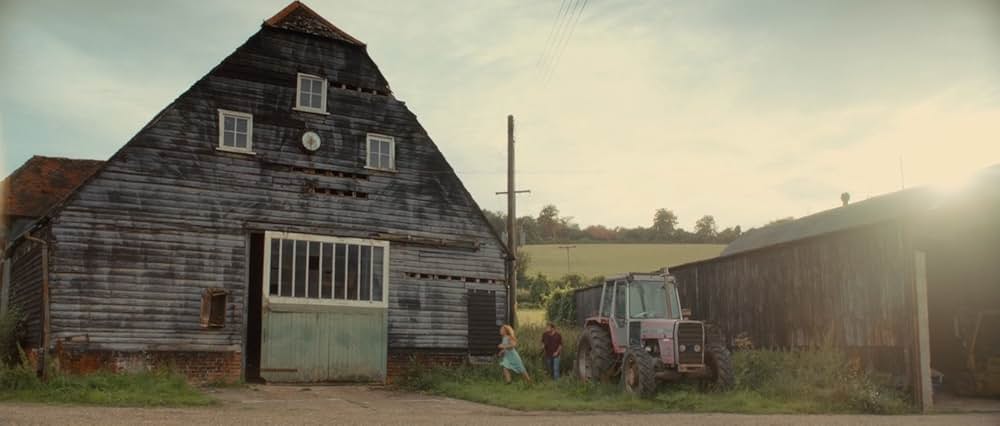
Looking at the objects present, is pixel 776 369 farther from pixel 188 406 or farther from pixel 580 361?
pixel 188 406

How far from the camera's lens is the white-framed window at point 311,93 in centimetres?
1962

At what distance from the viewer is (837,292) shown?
57.6 ft

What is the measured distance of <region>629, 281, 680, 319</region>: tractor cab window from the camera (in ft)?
55.5

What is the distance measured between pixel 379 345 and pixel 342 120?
5.13 meters

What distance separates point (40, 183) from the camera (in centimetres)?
2383

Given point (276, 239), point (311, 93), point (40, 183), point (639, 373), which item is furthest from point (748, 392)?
point (40, 183)

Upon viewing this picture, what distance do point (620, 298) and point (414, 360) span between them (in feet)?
16.8

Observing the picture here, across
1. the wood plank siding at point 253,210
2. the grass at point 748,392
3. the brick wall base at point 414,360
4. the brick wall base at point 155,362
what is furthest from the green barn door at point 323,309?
the grass at point 748,392

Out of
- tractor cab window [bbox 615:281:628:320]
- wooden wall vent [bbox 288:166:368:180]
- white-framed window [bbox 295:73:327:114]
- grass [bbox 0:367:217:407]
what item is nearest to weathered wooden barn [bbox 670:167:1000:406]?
tractor cab window [bbox 615:281:628:320]

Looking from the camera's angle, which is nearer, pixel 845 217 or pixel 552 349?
pixel 552 349

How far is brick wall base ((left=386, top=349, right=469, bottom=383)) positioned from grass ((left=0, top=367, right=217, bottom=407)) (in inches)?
190

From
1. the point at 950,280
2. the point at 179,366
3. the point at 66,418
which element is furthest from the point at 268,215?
the point at 950,280

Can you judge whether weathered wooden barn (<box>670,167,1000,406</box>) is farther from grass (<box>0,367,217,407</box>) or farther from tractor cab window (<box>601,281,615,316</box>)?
grass (<box>0,367,217,407</box>)

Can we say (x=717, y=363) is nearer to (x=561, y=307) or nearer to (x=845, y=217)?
(x=845, y=217)
